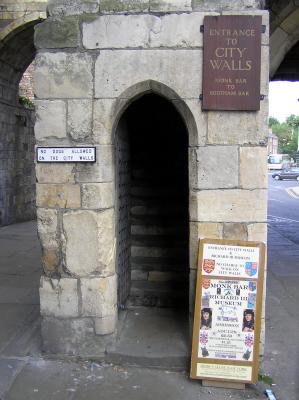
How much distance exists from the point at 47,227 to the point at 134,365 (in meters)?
1.37

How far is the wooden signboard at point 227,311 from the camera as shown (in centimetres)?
370

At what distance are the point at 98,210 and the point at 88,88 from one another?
100 cm

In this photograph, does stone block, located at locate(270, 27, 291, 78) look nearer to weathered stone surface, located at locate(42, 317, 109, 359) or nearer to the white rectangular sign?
the white rectangular sign

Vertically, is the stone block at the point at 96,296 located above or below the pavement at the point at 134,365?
above

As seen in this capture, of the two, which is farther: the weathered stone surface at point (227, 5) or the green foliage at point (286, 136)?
the green foliage at point (286, 136)

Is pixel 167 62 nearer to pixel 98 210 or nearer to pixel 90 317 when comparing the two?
pixel 98 210

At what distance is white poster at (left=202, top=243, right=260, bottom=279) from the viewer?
3.73 meters

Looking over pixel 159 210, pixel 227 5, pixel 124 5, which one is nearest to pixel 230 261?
pixel 159 210

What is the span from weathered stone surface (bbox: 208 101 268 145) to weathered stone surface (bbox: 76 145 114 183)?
853mm

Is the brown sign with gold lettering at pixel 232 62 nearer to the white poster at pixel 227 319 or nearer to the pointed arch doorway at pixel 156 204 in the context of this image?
the white poster at pixel 227 319

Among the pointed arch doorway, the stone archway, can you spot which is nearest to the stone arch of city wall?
the pointed arch doorway

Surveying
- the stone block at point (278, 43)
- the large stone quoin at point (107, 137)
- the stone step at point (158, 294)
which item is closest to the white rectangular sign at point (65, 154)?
the large stone quoin at point (107, 137)

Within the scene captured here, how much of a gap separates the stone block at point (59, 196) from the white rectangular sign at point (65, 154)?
22cm

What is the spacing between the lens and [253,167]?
150 inches
